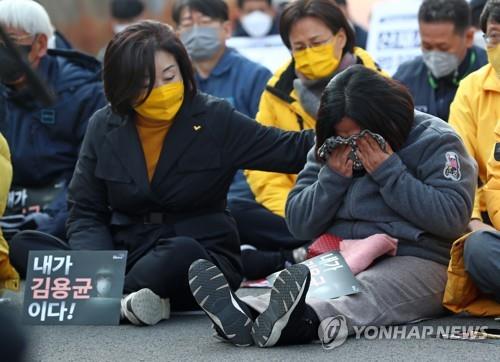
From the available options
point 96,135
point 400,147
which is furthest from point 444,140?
point 96,135

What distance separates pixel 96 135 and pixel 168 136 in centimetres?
36

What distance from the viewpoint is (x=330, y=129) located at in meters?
4.96

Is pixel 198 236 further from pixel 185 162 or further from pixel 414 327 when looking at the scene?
pixel 414 327

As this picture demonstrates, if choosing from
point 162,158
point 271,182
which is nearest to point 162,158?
point 162,158

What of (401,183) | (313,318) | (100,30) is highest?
(401,183)

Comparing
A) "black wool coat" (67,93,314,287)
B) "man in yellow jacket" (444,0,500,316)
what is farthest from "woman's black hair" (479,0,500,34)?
"black wool coat" (67,93,314,287)

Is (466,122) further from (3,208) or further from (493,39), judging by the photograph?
(3,208)

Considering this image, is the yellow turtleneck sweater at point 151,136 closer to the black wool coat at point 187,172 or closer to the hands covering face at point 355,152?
the black wool coat at point 187,172

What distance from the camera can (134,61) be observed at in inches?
215

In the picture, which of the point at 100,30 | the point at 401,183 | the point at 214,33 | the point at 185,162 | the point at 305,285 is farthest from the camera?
the point at 100,30

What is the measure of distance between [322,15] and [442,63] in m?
1.00

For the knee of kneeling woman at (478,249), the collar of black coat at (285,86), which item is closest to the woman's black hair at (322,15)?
the collar of black coat at (285,86)
